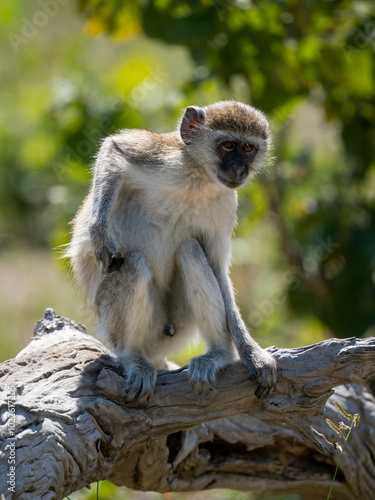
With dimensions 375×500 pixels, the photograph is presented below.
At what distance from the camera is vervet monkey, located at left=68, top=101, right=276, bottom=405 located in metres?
5.61

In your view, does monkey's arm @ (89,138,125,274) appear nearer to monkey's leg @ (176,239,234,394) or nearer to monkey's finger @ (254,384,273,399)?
monkey's leg @ (176,239,234,394)

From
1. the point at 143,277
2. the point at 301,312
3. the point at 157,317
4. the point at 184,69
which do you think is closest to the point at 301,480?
the point at 157,317

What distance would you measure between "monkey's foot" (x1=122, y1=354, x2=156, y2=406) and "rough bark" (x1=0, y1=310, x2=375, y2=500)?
0.22 ft

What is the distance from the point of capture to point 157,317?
6.10 meters

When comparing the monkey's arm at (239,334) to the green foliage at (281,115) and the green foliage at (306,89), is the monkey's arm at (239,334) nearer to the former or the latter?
the green foliage at (281,115)

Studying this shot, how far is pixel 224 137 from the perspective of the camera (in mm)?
6156

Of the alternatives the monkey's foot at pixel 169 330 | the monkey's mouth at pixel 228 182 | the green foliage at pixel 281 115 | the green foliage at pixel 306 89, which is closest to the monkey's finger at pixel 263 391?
the monkey's foot at pixel 169 330

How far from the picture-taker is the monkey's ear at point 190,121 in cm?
620

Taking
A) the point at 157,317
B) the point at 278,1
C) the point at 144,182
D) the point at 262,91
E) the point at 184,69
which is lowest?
the point at 157,317

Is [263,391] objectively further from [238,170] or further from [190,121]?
[190,121]

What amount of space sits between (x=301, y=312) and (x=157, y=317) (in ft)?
14.2

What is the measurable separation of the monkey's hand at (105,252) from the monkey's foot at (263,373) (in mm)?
1298

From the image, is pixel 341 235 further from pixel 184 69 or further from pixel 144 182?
pixel 184 69

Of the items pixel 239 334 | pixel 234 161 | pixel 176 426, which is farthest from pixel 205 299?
pixel 234 161
